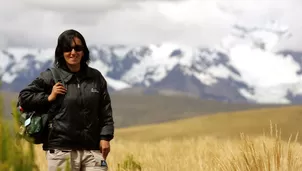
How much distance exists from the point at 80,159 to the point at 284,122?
3897 cm

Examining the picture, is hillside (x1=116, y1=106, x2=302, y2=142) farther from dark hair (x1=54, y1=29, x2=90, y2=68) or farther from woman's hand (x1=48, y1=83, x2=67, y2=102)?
woman's hand (x1=48, y1=83, x2=67, y2=102)

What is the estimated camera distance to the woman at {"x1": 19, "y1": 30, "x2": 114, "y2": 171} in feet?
12.2

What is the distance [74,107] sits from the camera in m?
3.71

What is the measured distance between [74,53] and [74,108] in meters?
0.37

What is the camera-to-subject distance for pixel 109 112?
3.88m

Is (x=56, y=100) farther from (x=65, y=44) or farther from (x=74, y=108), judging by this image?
(x=65, y=44)

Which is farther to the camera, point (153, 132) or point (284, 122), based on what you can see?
point (153, 132)

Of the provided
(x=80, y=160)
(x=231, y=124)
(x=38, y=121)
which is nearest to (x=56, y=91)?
(x=38, y=121)

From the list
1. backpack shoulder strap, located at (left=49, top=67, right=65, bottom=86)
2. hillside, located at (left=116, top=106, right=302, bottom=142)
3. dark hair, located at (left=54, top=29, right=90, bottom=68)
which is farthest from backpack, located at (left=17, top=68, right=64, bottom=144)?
hillside, located at (left=116, top=106, right=302, bottom=142)

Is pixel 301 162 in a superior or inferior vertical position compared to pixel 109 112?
inferior

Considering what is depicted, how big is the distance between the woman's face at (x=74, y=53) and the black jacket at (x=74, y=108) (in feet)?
0.25

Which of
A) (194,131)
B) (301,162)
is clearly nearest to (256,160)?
(301,162)

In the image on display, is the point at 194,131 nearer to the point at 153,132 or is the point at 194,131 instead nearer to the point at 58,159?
the point at 153,132

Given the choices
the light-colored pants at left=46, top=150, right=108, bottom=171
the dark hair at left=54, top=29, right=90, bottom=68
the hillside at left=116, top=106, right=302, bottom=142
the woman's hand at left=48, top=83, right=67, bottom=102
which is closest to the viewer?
the woman's hand at left=48, top=83, right=67, bottom=102
